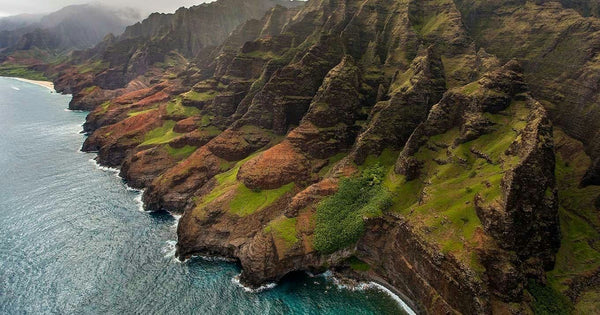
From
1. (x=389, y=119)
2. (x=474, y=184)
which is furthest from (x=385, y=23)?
(x=474, y=184)

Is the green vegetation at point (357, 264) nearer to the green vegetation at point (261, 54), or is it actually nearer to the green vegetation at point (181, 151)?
the green vegetation at point (181, 151)

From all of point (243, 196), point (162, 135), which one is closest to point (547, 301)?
point (243, 196)

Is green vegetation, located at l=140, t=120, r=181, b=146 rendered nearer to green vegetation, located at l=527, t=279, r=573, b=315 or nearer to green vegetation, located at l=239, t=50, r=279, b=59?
green vegetation, located at l=239, t=50, r=279, b=59

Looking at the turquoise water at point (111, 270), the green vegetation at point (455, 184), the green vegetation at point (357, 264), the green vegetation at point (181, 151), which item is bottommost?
the turquoise water at point (111, 270)

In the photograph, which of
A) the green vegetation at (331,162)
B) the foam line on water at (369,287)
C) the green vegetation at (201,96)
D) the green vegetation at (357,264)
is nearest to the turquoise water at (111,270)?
the foam line on water at (369,287)

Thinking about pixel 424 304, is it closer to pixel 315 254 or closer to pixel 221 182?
pixel 315 254
